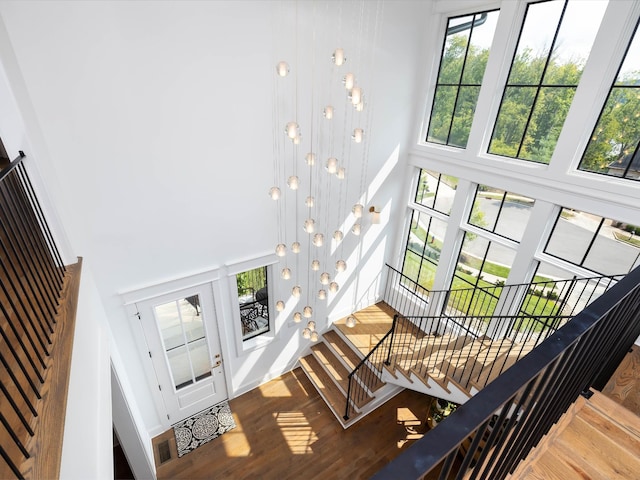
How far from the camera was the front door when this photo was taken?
14.9 ft

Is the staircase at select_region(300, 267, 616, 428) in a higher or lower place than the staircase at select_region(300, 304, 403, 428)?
higher

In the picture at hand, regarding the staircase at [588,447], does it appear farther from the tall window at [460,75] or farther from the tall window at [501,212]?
the tall window at [460,75]

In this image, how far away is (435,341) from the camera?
18.5ft

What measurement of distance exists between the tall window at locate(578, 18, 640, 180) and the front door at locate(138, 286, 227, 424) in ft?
17.7

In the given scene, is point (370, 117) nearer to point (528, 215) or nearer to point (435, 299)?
point (528, 215)

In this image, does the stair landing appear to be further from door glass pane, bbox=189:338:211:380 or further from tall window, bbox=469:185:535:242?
tall window, bbox=469:185:535:242

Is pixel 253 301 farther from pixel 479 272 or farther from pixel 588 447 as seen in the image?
pixel 588 447

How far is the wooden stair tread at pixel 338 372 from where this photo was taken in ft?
18.3

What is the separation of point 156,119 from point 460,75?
461cm

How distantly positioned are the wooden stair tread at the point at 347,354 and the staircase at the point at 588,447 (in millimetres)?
4140

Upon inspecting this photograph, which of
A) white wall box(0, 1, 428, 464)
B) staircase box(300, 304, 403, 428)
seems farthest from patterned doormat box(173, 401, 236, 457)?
staircase box(300, 304, 403, 428)

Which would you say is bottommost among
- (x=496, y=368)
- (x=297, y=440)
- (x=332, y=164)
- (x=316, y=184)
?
(x=297, y=440)

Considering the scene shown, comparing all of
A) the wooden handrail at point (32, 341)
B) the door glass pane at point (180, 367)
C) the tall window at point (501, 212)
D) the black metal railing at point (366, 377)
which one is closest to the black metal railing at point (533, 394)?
the wooden handrail at point (32, 341)

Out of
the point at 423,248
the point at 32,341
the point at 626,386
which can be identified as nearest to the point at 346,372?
the point at 423,248
